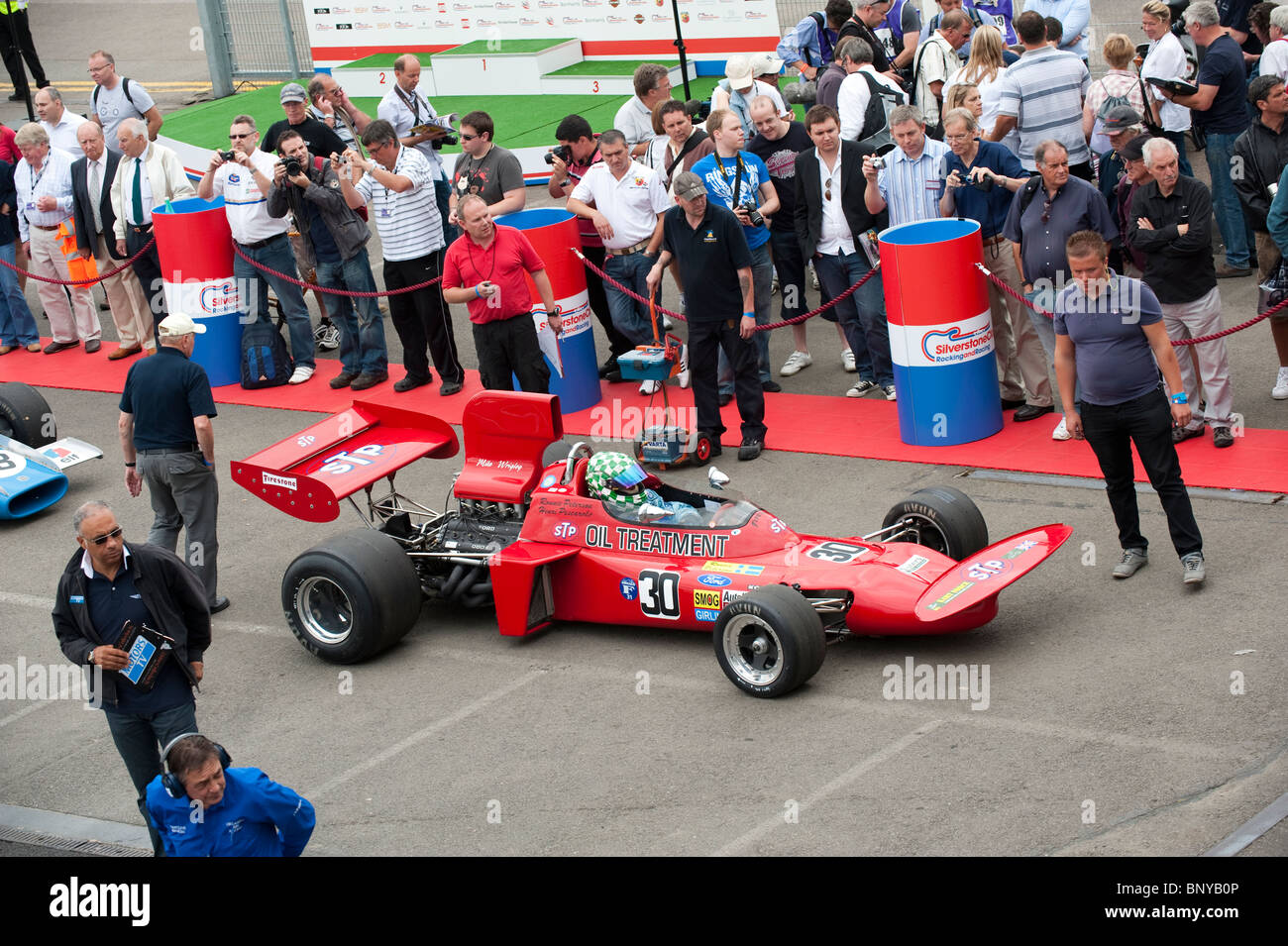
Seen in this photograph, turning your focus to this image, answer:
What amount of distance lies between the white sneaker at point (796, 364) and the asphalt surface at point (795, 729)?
3.08 m

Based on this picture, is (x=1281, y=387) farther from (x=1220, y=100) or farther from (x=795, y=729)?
(x=795, y=729)

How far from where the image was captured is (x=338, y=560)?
930 cm

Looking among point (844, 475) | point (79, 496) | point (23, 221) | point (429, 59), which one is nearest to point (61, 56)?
point (429, 59)

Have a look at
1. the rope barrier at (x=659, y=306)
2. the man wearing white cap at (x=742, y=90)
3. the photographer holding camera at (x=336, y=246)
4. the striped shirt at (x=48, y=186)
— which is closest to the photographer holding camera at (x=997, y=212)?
the rope barrier at (x=659, y=306)

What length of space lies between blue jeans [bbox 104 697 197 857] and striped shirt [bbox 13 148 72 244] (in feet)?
32.8

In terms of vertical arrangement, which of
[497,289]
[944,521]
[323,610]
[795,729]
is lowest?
[795,729]

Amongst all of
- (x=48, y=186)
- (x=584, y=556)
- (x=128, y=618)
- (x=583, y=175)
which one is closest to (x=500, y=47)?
(x=48, y=186)

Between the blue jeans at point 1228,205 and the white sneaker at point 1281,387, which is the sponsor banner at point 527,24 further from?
the white sneaker at point 1281,387

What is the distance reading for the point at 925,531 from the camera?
9391 mm

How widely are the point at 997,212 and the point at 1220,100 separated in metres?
3.29

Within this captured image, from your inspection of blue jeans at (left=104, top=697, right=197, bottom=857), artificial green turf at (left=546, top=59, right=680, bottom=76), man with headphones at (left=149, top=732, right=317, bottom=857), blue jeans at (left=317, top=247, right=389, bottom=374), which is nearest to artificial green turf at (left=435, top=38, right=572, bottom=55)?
artificial green turf at (left=546, top=59, right=680, bottom=76)

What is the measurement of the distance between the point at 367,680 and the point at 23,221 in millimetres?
9640

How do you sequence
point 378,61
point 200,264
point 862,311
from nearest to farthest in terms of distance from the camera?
point 862,311
point 200,264
point 378,61

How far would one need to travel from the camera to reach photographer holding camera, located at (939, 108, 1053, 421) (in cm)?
1145
